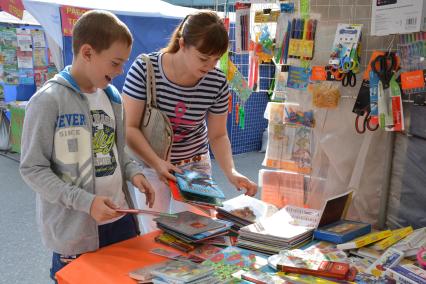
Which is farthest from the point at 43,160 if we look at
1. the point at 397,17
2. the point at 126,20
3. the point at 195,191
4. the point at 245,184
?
the point at 126,20

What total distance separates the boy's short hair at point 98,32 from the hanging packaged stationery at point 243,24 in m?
0.91

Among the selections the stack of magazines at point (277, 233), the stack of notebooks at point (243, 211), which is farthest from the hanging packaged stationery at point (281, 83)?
the stack of magazines at point (277, 233)

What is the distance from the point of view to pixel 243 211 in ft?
5.01

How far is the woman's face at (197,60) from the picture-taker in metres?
1.40

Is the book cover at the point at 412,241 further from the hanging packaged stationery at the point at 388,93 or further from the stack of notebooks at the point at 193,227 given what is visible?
the stack of notebooks at the point at 193,227

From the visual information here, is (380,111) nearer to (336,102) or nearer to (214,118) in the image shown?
(336,102)

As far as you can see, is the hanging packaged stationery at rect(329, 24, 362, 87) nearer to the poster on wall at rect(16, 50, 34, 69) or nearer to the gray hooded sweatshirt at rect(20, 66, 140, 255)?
the gray hooded sweatshirt at rect(20, 66, 140, 255)

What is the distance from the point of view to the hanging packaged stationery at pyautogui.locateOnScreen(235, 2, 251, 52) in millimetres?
1996

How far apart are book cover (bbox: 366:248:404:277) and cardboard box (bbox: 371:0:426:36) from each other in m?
0.73

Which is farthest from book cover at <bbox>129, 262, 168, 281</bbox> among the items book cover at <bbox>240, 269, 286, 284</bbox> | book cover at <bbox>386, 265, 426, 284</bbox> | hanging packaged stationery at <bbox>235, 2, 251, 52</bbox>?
hanging packaged stationery at <bbox>235, 2, 251, 52</bbox>

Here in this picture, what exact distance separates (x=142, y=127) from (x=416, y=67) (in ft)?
3.29

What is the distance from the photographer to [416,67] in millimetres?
1421

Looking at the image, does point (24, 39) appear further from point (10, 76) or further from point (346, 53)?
point (346, 53)

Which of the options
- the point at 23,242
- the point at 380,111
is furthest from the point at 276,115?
the point at 23,242
